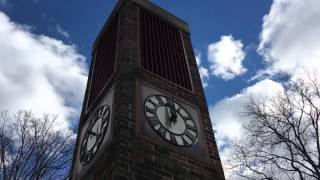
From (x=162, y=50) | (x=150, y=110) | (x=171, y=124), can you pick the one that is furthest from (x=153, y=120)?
(x=162, y=50)

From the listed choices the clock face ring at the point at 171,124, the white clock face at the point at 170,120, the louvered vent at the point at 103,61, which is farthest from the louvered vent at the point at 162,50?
the clock face ring at the point at 171,124

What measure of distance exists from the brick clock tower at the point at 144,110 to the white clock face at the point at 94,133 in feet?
0.11

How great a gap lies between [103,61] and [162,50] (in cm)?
164

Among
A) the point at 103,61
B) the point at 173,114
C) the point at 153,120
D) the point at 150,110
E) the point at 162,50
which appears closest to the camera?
the point at 153,120

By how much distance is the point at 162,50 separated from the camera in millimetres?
9750

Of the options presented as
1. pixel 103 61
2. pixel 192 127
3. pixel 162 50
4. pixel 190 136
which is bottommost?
pixel 190 136

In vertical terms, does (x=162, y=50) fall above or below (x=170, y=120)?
above

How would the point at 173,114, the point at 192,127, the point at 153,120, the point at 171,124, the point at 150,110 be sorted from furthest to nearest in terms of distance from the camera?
the point at 192,127 → the point at 173,114 → the point at 171,124 → the point at 150,110 → the point at 153,120

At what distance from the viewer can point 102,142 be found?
23.2 feet

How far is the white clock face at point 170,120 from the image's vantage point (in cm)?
712

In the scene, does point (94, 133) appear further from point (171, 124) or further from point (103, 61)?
point (103, 61)

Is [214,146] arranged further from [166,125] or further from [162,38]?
[162,38]

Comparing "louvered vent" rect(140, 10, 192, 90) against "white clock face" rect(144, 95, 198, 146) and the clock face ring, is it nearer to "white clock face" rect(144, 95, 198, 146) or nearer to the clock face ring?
"white clock face" rect(144, 95, 198, 146)

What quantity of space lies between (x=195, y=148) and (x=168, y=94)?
1463mm
